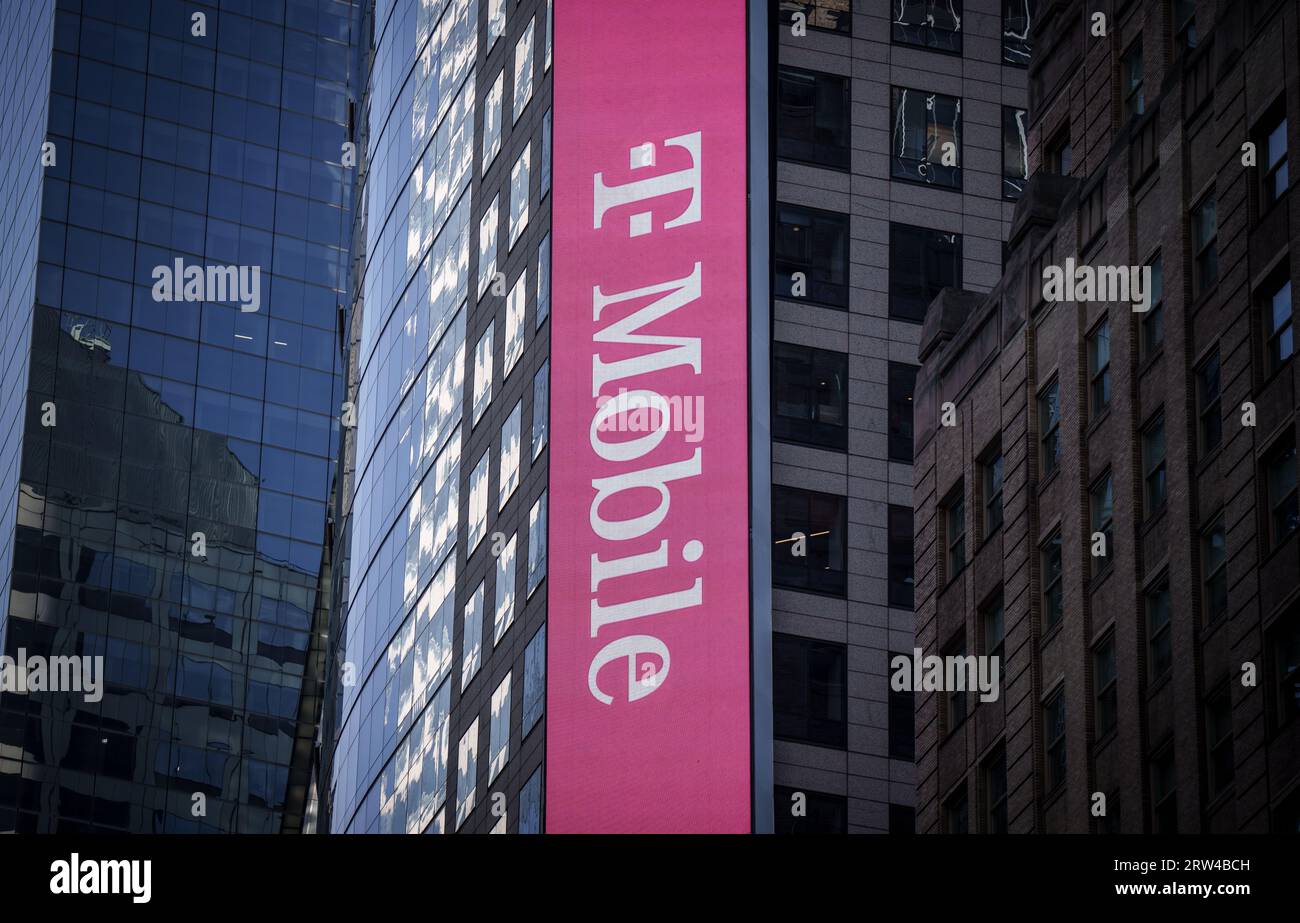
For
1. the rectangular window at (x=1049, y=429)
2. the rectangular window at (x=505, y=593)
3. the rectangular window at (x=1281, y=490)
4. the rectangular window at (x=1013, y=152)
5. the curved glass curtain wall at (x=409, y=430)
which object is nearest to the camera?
the rectangular window at (x=1281, y=490)

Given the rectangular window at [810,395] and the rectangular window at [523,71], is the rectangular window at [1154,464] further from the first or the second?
the rectangular window at [523,71]

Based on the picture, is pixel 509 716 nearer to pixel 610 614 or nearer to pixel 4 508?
pixel 610 614

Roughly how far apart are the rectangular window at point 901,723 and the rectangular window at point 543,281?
517 inches

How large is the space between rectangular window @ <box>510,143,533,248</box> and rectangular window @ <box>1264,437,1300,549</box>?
30147 millimetres

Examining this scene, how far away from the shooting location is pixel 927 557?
188ft

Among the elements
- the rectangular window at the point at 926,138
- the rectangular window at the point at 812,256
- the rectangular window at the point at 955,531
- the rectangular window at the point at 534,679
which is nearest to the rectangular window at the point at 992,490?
the rectangular window at the point at 955,531

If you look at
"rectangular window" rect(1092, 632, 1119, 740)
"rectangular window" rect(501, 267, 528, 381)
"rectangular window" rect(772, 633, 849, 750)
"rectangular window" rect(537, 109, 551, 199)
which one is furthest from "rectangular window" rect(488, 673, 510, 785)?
"rectangular window" rect(1092, 632, 1119, 740)

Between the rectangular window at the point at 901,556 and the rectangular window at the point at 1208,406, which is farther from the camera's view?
the rectangular window at the point at 901,556

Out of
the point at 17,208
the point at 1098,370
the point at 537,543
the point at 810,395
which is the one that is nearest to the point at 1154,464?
the point at 1098,370

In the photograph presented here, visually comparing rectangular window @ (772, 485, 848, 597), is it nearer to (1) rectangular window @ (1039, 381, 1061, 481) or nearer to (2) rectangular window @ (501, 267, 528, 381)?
(2) rectangular window @ (501, 267, 528, 381)

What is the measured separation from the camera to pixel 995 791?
51656 millimetres

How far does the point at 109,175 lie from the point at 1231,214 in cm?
11994

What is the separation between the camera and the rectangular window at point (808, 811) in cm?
6331
